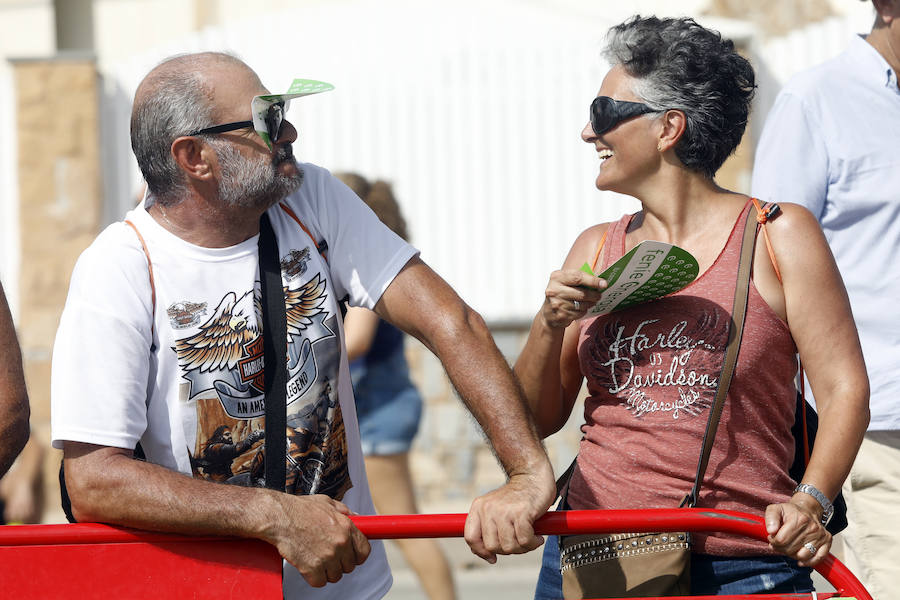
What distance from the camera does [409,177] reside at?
8078 millimetres

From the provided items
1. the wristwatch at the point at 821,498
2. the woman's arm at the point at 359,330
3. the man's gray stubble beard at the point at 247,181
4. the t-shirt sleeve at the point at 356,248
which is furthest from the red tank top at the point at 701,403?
the woman's arm at the point at 359,330

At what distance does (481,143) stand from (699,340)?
5.70 meters

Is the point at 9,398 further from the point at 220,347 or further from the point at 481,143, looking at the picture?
the point at 481,143

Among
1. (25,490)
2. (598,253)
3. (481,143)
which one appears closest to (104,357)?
(598,253)

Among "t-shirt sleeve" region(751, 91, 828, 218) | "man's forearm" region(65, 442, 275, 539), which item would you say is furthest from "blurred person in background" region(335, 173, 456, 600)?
"man's forearm" region(65, 442, 275, 539)

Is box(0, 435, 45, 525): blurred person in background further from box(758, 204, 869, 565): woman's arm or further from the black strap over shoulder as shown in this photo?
box(758, 204, 869, 565): woman's arm

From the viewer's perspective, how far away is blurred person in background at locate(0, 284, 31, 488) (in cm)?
231

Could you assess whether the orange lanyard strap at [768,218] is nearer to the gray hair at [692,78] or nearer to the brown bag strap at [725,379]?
the brown bag strap at [725,379]

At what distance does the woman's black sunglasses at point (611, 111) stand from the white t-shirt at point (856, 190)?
72cm

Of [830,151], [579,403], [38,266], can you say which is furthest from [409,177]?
[830,151]

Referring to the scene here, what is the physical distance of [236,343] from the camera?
7.70 ft

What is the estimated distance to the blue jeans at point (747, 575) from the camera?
2.45 metres

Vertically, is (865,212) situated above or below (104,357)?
above

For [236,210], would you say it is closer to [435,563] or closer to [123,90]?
[435,563]
